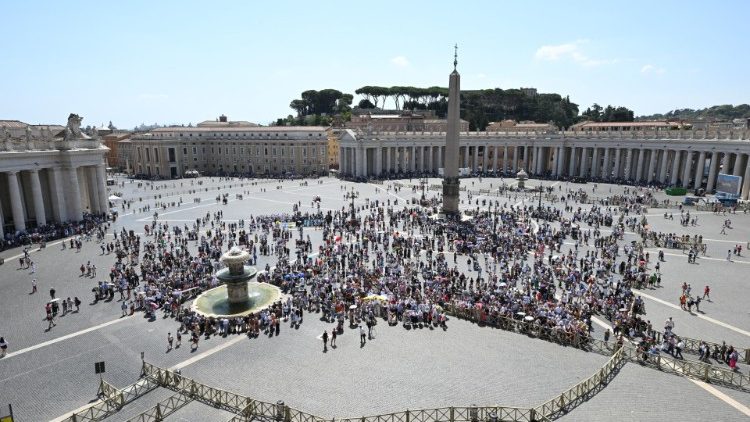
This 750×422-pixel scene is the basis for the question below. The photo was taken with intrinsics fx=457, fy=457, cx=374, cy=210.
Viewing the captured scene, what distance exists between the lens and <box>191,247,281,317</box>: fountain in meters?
19.8

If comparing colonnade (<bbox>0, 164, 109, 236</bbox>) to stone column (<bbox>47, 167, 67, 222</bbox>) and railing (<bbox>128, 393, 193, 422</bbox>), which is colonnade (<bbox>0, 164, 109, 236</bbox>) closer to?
stone column (<bbox>47, 167, 67, 222</bbox>)

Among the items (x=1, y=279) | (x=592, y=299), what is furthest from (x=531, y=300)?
(x=1, y=279)

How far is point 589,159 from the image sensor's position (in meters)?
72.9

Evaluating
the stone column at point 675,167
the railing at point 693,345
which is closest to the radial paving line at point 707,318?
the railing at point 693,345

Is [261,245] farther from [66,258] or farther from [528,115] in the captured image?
[528,115]

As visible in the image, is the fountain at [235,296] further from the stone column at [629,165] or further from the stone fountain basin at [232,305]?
the stone column at [629,165]

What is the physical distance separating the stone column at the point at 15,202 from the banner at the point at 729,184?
61.6 m

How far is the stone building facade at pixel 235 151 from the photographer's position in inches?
3152

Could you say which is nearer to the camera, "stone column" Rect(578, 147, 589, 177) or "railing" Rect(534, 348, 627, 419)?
"railing" Rect(534, 348, 627, 419)

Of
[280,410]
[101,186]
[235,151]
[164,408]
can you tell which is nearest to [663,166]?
[280,410]

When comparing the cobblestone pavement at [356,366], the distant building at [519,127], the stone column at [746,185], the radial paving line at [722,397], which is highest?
the distant building at [519,127]

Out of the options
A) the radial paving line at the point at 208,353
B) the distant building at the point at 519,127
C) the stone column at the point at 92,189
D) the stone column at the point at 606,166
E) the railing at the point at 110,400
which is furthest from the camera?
the distant building at the point at 519,127

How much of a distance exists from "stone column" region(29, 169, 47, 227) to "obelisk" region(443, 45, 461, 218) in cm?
3285

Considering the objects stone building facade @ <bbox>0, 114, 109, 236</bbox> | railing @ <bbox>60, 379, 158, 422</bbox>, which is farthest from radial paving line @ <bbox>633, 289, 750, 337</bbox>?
stone building facade @ <bbox>0, 114, 109, 236</bbox>
